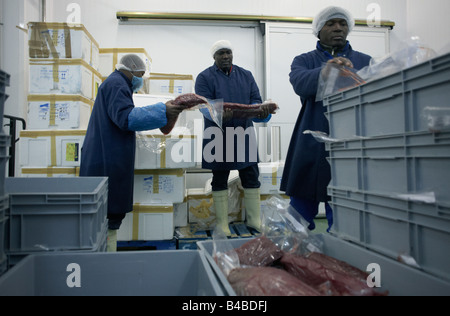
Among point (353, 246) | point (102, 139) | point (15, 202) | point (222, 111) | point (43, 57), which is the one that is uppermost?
point (43, 57)

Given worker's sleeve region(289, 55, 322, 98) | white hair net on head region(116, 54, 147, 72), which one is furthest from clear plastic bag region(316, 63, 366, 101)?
white hair net on head region(116, 54, 147, 72)

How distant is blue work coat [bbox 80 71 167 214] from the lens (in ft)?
5.22

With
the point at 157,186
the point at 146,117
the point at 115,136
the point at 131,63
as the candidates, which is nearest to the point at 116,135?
the point at 115,136

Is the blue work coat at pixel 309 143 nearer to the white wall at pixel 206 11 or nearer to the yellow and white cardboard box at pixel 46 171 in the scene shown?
the yellow and white cardboard box at pixel 46 171

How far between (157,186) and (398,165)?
6.34ft

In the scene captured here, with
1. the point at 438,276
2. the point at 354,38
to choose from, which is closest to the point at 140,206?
the point at 438,276

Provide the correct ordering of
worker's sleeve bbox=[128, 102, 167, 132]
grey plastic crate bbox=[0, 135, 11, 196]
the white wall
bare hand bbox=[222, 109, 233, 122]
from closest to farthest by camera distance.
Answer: grey plastic crate bbox=[0, 135, 11, 196], worker's sleeve bbox=[128, 102, 167, 132], bare hand bbox=[222, 109, 233, 122], the white wall

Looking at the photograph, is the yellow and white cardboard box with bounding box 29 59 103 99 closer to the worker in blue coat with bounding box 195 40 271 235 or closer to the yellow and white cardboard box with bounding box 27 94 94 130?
the yellow and white cardboard box with bounding box 27 94 94 130

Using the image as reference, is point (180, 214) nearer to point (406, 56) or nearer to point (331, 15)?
point (331, 15)

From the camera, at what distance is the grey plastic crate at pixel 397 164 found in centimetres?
67

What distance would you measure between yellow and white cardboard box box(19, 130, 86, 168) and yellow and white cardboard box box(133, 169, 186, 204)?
553 mm
